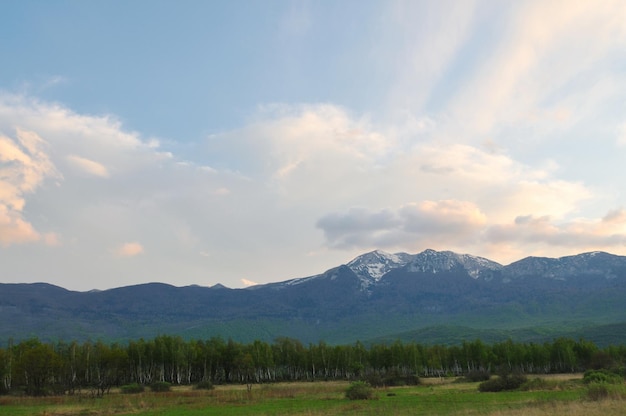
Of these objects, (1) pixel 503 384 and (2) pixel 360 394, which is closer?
(2) pixel 360 394

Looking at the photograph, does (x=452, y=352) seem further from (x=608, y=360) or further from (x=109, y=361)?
(x=109, y=361)

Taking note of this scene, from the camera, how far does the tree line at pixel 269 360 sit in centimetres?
10600

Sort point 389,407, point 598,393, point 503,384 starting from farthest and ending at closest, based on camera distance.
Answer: point 503,384 → point 389,407 → point 598,393

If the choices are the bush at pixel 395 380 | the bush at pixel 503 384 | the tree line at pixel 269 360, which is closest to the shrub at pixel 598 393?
the bush at pixel 503 384

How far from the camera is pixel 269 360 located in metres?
130

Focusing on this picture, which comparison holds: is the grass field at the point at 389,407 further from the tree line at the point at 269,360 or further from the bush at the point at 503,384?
the tree line at the point at 269,360

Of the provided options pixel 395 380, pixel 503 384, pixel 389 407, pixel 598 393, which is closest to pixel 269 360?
pixel 395 380

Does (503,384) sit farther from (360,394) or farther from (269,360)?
(269,360)

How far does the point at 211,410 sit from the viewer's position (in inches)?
1858

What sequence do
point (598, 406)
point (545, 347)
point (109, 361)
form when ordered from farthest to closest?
point (545, 347), point (109, 361), point (598, 406)

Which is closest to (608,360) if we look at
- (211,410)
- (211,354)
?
(211,354)

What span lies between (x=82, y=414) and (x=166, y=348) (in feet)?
267

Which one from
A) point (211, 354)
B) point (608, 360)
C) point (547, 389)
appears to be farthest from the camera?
point (211, 354)

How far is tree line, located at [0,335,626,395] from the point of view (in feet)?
348
